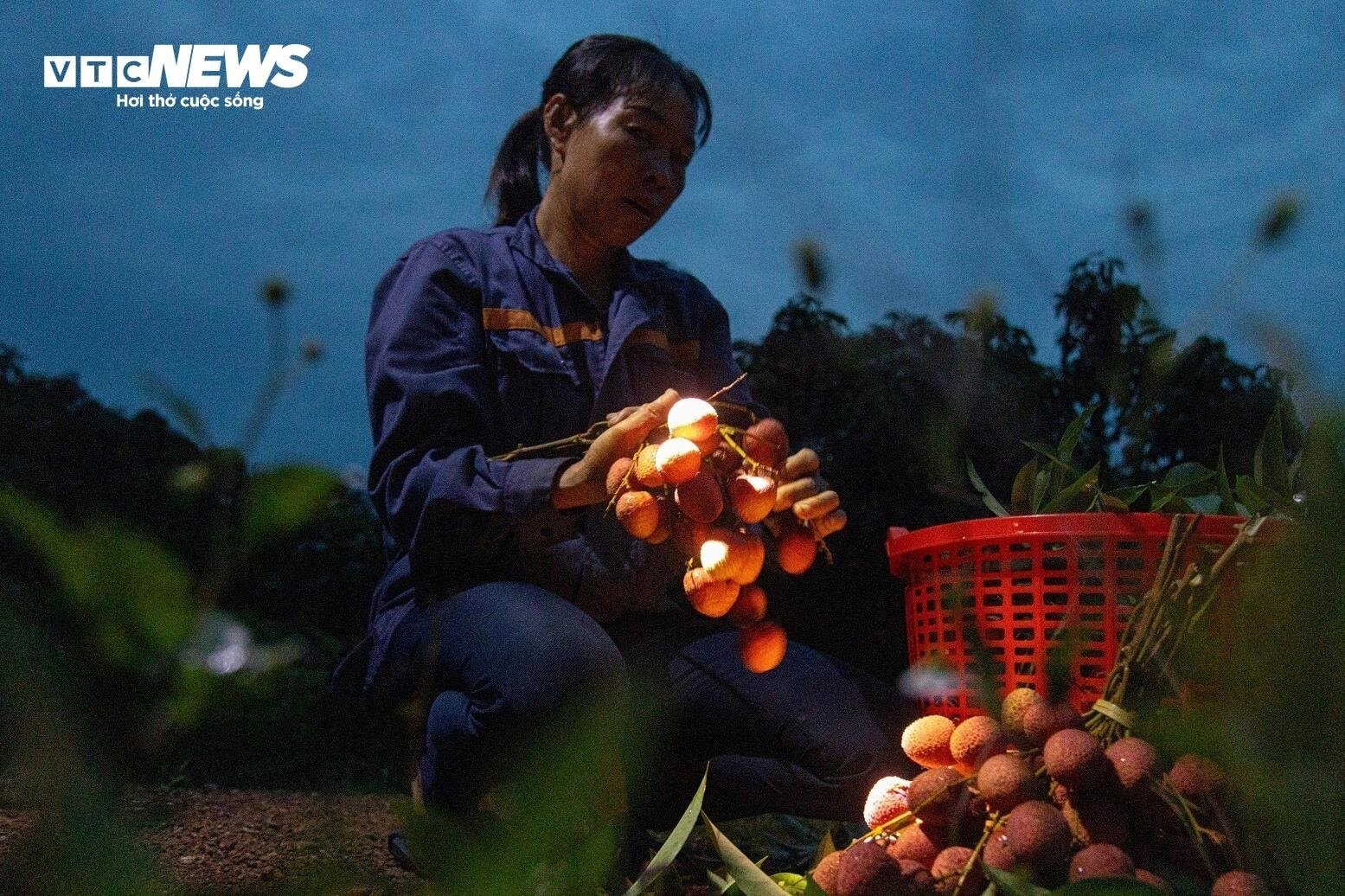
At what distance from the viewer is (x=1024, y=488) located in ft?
4.04

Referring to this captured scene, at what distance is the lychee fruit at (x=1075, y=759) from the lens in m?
0.86

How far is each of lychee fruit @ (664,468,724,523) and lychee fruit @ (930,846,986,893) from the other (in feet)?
1.99

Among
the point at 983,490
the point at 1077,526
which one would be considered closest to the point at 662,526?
the point at 983,490

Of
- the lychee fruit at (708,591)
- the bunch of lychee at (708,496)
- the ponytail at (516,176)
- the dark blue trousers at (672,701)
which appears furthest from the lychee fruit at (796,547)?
the ponytail at (516,176)

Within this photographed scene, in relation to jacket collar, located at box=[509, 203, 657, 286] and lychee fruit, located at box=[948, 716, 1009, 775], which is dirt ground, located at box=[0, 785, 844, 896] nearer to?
lychee fruit, located at box=[948, 716, 1009, 775]

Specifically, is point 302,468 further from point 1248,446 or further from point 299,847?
point 1248,446

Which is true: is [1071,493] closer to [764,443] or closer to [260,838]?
[764,443]

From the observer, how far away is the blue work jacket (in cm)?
165

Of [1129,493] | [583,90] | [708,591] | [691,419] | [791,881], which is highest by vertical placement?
[583,90]

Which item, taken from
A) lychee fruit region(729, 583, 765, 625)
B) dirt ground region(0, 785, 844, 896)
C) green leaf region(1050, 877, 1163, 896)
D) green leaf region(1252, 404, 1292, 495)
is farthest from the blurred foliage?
green leaf region(1050, 877, 1163, 896)

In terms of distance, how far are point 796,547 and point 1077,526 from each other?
1.59ft

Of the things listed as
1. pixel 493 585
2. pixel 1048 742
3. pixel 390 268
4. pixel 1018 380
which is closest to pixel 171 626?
pixel 1048 742

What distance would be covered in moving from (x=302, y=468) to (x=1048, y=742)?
79 cm

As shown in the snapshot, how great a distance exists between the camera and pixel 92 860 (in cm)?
19
